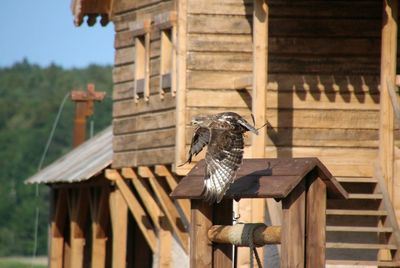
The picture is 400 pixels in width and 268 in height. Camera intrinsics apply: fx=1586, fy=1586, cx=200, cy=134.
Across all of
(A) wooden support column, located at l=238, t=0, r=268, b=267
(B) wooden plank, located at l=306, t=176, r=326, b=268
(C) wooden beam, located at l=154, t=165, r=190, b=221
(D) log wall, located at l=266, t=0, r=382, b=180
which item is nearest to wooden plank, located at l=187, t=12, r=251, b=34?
(D) log wall, located at l=266, t=0, r=382, b=180

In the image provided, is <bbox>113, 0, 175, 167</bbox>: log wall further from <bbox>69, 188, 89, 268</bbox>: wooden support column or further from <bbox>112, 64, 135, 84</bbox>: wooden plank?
<bbox>69, 188, 89, 268</bbox>: wooden support column

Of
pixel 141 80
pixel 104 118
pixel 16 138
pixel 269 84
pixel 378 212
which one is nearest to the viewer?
pixel 378 212

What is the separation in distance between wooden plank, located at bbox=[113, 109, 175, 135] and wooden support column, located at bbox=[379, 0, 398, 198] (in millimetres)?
3667

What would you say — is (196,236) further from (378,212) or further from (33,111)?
(33,111)

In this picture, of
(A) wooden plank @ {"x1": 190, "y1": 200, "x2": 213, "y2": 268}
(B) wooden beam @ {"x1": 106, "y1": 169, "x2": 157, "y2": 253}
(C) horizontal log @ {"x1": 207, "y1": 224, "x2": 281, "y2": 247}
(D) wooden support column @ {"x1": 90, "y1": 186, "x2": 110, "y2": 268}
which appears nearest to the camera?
(C) horizontal log @ {"x1": 207, "y1": 224, "x2": 281, "y2": 247}

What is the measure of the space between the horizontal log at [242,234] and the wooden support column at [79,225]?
1437cm

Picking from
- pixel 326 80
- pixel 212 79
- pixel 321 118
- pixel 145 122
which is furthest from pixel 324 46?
pixel 145 122

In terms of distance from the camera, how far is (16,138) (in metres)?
85.1

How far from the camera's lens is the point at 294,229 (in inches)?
535

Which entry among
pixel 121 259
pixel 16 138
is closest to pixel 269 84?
pixel 121 259

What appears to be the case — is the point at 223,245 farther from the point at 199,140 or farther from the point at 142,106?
the point at 142,106

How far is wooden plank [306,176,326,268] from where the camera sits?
44.4 feet

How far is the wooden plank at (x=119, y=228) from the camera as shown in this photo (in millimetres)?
26141

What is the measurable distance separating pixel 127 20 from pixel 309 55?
4.32 meters
